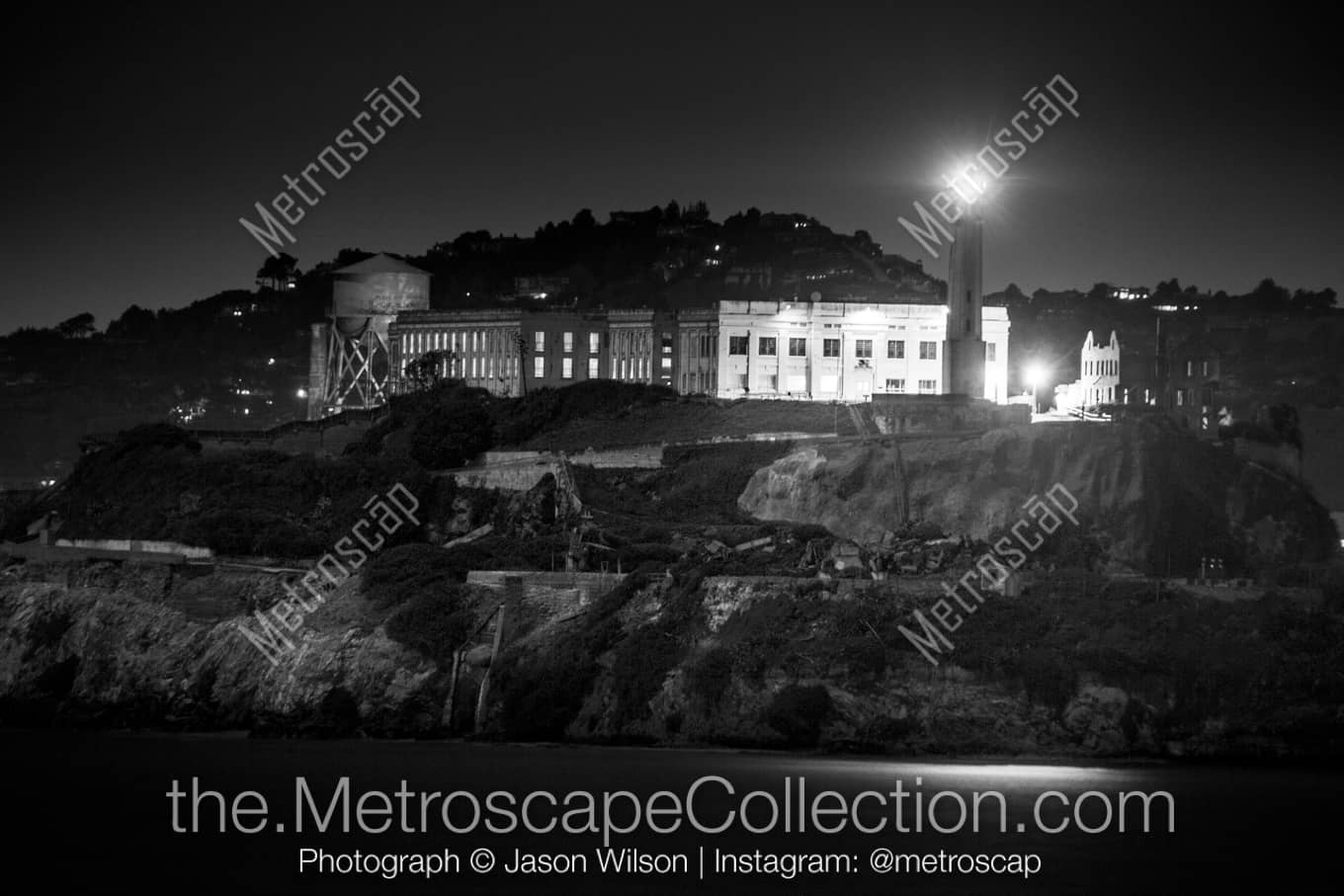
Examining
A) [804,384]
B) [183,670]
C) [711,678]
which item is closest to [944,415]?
[804,384]

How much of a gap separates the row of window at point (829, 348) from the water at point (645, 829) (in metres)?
38.1

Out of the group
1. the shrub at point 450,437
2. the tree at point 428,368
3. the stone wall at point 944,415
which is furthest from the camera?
the tree at point 428,368

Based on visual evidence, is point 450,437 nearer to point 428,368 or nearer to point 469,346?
point 428,368

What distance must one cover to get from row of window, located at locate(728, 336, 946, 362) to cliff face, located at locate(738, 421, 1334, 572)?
67.0 ft

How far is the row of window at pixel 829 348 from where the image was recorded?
282ft

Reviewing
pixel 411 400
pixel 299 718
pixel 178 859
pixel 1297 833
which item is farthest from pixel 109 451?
pixel 1297 833

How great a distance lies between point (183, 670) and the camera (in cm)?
5819

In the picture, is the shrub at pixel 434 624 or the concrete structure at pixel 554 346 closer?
the shrub at pixel 434 624

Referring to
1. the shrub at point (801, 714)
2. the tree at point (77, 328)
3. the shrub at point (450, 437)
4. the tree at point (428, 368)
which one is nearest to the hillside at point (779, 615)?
the shrub at point (801, 714)

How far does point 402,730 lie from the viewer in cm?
5431

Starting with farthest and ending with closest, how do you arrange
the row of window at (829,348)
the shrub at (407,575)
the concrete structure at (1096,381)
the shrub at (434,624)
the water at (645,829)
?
the concrete structure at (1096,381) → the row of window at (829,348) → the shrub at (407,575) → the shrub at (434,624) → the water at (645,829)

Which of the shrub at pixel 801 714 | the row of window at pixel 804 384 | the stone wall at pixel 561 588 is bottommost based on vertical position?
the shrub at pixel 801 714

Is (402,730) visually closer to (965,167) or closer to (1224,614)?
(1224,614)

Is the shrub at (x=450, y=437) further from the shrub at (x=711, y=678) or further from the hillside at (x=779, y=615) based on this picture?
the shrub at (x=711, y=678)
